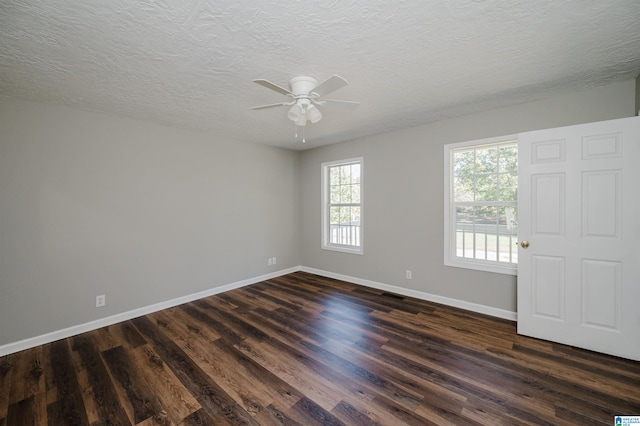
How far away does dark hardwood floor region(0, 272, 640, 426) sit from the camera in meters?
1.73

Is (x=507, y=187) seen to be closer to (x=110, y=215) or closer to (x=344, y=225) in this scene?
(x=344, y=225)

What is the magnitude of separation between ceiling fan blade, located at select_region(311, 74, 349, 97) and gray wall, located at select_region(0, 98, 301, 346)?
2.62 metres

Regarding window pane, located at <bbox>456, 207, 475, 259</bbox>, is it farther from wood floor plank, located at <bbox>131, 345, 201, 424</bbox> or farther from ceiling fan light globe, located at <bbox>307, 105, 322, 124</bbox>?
wood floor plank, located at <bbox>131, 345, 201, 424</bbox>

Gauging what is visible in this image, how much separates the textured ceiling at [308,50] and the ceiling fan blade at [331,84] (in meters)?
0.22

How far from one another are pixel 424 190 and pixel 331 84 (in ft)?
7.91

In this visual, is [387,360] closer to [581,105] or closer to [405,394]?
[405,394]

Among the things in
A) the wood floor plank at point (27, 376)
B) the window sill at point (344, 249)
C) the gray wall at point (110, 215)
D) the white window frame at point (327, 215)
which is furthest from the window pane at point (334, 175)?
the wood floor plank at point (27, 376)

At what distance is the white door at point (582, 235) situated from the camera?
7.52 feet

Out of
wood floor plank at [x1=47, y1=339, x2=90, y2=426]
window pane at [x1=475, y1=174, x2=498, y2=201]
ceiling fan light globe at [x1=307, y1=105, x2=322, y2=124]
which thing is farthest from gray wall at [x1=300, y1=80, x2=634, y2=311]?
wood floor plank at [x1=47, y1=339, x2=90, y2=426]

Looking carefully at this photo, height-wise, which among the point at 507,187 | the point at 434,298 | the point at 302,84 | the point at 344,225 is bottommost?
the point at 434,298

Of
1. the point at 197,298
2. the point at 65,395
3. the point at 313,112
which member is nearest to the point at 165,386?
the point at 65,395

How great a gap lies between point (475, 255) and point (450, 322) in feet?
3.22

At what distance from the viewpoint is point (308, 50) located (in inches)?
74.8

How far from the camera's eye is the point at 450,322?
3035 mm
